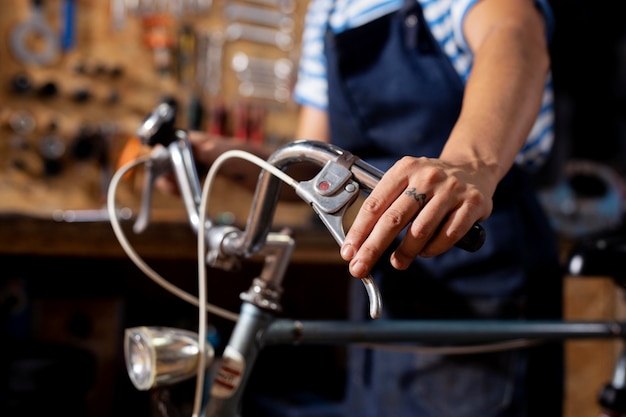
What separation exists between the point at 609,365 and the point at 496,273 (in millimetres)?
1106

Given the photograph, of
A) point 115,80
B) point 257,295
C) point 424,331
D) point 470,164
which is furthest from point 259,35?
point 470,164

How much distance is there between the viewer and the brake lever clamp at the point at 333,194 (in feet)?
1.73

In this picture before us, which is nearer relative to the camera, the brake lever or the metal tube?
the metal tube

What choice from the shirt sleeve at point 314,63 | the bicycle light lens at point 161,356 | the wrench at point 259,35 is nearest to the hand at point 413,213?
the bicycle light lens at point 161,356

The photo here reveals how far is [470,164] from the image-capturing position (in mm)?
549

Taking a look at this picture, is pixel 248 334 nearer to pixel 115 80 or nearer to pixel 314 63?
pixel 314 63

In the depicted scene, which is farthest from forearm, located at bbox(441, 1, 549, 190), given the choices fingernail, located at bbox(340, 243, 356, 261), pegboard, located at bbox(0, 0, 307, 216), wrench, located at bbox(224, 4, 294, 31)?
wrench, located at bbox(224, 4, 294, 31)

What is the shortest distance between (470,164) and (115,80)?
1.76 metres

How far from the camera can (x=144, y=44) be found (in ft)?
7.19

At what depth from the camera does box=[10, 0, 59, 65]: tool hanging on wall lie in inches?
78.5

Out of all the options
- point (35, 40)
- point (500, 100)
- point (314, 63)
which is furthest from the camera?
point (35, 40)

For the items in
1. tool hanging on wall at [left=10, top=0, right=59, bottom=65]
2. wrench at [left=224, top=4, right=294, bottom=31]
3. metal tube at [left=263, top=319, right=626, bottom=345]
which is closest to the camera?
metal tube at [left=263, top=319, right=626, bottom=345]

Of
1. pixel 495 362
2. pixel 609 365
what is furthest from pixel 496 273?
pixel 609 365

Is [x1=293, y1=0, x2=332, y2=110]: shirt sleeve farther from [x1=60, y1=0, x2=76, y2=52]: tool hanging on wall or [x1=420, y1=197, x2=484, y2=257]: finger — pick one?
[x1=60, y1=0, x2=76, y2=52]: tool hanging on wall
